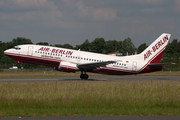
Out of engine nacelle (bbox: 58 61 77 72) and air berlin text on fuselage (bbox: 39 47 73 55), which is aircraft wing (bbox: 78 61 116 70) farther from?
air berlin text on fuselage (bbox: 39 47 73 55)

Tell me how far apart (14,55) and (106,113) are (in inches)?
1017

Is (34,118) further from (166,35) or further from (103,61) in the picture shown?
(166,35)

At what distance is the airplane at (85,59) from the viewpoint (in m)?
34.9

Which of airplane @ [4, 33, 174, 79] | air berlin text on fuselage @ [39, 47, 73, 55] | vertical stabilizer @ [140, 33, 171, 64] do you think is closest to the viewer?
airplane @ [4, 33, 174, 79]

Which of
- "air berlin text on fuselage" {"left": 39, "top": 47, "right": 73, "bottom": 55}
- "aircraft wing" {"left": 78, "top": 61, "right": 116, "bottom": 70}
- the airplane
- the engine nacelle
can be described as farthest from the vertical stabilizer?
"air berlin text on fuselage" {"left": 39, "top": 47, "right": 73, "bottom": 55}

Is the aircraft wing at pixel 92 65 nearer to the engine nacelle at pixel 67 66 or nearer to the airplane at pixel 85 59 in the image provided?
the airplane at pixel 85 59

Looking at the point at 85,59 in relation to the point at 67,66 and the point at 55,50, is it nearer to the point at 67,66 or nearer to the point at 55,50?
the point at 67,66

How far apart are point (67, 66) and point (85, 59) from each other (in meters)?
3.34

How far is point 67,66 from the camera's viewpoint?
3456 centimetres

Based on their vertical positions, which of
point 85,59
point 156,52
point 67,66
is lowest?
point 67,66

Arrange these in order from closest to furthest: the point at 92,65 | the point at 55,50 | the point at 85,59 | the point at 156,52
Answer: the point at 92,65 → the point at 55,50 → the point at 85,59 → the point at 156,52

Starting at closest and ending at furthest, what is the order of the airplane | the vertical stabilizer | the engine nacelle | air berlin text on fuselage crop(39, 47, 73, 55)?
the engine nacelle < the airplane < air berlin text on fuselage crop(39, 47, 73, 55) < the vertical stabilizer

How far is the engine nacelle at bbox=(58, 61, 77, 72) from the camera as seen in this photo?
34.5m

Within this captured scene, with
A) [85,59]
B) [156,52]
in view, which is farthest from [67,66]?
[156,52]
